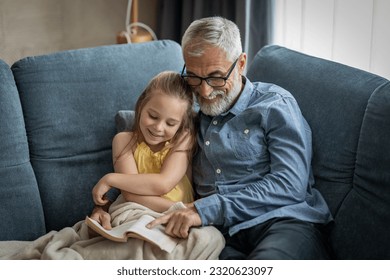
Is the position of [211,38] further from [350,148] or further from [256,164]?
[350,148]

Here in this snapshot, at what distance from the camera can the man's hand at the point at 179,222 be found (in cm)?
160

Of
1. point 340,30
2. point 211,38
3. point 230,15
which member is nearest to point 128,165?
point 211,38

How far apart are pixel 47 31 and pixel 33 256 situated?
1.73 m

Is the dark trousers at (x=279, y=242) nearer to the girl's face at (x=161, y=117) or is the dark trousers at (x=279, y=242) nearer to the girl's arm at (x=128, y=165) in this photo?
the girl's arm at (x=128, y=165)

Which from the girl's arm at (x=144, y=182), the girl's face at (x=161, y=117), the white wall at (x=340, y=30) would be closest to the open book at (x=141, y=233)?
the girl's arm at (x=144, y=182)

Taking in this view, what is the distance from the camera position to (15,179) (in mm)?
1875

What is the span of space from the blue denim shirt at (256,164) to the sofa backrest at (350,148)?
0.16 feet

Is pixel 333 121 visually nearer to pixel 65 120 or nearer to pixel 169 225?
pixel 169 225

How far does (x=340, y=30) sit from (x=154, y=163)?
102 centimetres

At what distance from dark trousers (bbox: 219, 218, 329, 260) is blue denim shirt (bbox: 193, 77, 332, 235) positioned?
28 mm

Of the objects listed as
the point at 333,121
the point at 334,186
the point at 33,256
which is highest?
the point at 333,121

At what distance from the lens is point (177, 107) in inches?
68.2
